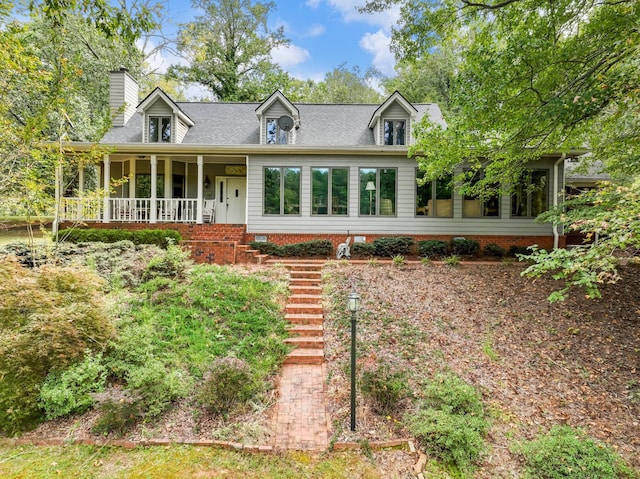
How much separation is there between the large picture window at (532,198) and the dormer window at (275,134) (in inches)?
325

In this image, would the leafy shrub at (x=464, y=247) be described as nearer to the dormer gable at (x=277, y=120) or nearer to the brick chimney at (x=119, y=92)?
the dormer gable at (x=277, y=120)

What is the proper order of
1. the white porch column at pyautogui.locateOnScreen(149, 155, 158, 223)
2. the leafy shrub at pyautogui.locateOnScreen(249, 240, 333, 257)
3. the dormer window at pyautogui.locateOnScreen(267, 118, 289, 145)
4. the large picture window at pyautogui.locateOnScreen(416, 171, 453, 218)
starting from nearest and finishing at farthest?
1. the leafy shrub at pyautogui.locateOnScreen(249, 240, 333, 257)
2. the white porch column at pyautogui.locateOnScreen(149, 155, 158, 223)
3. the large picture window at pyautogui.locateOnScreen(416, 171, 453, 218)
4. the dormer window at pyautogui.locateOnScreen(267, 118, 289, 145)

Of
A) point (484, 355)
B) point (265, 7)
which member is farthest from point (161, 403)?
point (265, 7)

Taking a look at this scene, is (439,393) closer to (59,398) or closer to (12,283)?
(59,398)

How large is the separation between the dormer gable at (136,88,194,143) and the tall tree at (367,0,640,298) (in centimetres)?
789

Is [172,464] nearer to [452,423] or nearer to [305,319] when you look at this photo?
[452,423]

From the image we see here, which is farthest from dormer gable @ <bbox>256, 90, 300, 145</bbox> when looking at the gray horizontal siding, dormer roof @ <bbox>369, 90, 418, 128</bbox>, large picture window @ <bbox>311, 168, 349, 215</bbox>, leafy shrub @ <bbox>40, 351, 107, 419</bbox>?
leafy shrub @ <bbox>40, 351, 107, 419</bbox>

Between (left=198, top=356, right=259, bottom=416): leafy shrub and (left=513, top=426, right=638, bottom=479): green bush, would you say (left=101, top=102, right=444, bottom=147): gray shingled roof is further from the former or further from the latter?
(left=513, top=426, right=638, bottom=479): green bush

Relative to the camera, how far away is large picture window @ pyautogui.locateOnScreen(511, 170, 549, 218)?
11.0 meters

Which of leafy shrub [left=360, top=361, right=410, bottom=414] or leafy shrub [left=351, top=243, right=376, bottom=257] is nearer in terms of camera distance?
leafy shrub [left=360, top=361, right=410, bottom=414]

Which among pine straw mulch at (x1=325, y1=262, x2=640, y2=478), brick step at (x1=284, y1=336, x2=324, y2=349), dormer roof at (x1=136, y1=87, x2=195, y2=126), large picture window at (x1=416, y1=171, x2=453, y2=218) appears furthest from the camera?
dormer roof at (x1=136, y1=87, x2=195, y2=126)

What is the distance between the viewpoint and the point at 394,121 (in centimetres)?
1144

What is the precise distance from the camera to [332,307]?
644 centimetres

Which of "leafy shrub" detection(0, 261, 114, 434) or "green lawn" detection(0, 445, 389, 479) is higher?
"leafy shrub" detection(0, 261, 114, 434)
